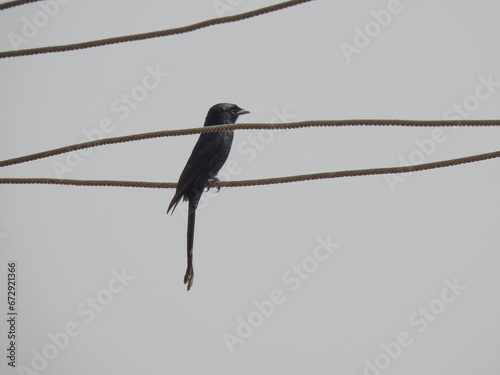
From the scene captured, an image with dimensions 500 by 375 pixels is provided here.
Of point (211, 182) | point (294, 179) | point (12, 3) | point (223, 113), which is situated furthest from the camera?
point (223, 113)

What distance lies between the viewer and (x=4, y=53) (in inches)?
184

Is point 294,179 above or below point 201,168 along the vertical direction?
below

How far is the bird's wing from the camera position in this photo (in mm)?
6777

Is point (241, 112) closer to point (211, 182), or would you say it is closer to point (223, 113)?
point (223, 113)

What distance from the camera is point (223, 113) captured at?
7.34m

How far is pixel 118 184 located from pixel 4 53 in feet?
3.94

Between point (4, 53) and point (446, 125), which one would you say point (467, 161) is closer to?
point (446, 125)

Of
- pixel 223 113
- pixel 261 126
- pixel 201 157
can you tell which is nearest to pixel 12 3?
pixel 261 126

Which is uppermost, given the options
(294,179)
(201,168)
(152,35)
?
(201,168)

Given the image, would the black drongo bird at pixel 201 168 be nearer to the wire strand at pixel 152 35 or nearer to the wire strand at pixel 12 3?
the wire strand at pixel 152 35

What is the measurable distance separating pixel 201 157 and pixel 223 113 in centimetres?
69

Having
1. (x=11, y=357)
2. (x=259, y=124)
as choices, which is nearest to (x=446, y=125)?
(x=259, y=124)

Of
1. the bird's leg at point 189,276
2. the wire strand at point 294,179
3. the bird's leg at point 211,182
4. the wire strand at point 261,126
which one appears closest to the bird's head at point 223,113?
the bird's leg at point 211,182

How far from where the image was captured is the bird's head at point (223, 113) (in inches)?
289
